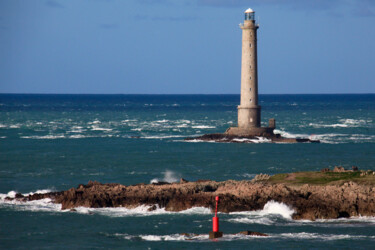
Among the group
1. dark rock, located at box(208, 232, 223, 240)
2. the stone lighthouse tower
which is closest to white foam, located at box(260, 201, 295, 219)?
dark rock, located at box(208, 232, 223, 240)

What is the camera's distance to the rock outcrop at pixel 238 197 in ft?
103

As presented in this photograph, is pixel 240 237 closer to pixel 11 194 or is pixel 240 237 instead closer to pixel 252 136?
pixel 11 194

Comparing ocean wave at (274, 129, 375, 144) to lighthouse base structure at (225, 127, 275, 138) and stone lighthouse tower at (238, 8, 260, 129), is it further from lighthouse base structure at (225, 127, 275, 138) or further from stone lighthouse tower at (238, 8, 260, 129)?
stone lighthouse tower at (238, 8, 260, 129)

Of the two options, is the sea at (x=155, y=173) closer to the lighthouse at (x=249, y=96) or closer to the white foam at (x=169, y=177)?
the white foam at (x=169, y=177)

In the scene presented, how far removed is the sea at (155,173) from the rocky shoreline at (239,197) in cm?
48

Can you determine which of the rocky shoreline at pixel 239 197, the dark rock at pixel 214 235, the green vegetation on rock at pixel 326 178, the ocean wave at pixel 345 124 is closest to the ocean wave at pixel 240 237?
the dark rock at pixel 214 235

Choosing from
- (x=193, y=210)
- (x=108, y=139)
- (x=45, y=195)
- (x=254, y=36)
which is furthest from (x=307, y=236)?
(x=108, y=139)

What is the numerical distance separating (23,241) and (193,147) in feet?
121

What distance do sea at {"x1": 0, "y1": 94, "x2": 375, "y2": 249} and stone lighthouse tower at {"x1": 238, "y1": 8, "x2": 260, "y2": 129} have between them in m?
2.35

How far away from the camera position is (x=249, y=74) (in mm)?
66938

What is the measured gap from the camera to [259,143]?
66938mm

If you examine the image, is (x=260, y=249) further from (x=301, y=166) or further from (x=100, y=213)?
(x=301, y=166)

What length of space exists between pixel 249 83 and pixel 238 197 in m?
34.9

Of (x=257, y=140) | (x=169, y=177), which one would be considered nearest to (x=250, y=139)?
(x=257, y=140)
